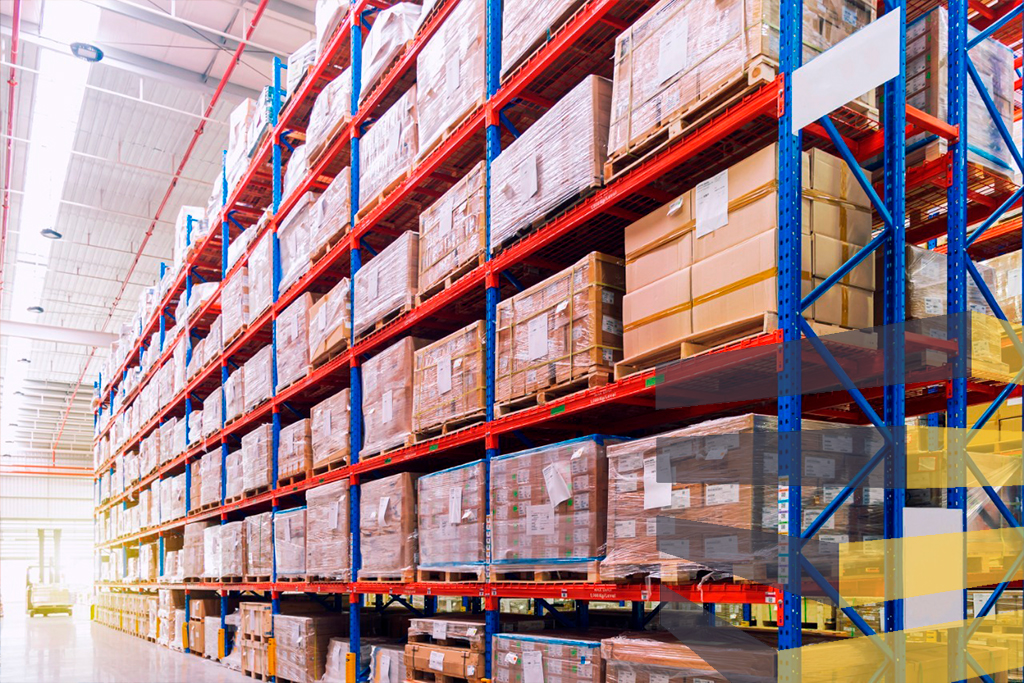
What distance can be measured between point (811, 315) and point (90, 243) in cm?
1962

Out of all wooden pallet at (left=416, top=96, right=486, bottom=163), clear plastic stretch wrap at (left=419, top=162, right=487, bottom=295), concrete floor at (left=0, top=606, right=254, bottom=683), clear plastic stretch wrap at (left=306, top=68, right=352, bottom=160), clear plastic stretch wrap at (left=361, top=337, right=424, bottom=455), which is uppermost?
clear plastic stretch wrap at (left=306, top=68, right=352, bottom=160)

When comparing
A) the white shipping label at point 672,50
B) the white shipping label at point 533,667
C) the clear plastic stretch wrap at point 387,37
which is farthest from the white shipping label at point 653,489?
the clear plastic stretch wrap at point 387,37

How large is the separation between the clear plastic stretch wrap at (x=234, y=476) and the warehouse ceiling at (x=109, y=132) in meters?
5.84

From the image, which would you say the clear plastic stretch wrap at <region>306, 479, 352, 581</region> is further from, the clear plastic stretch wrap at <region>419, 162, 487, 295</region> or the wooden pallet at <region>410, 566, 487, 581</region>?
the clear plastic stretch wrap at <region>419, 162, 487, 295</region>

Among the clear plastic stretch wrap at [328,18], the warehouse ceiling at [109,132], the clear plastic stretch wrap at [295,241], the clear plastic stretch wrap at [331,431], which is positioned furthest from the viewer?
the warehouse ceiling at [109,132]

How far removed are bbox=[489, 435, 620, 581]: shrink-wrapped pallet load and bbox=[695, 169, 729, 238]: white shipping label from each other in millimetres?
1252

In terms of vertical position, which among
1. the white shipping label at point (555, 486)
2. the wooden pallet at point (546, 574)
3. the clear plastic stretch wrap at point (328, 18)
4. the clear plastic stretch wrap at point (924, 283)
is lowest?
the wooden pallet at point (546, 574)

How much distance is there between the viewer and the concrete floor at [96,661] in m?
9.54

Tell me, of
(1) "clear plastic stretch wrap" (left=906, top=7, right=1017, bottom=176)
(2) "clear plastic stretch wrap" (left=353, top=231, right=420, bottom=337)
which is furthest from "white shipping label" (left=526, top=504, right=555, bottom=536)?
(1) "clear plastic stretch wrap" (left=906, top=7, right=1017, bottom=176)

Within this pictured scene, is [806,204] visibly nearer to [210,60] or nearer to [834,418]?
[834,418]

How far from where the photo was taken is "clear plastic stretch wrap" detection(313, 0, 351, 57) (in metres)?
8.27

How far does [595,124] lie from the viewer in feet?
15.3

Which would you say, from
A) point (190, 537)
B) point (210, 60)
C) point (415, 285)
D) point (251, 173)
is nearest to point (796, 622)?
point (415, 285)

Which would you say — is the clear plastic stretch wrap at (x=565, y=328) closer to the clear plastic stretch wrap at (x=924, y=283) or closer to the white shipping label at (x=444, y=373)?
the white shipping label at (x=444, y=373)
